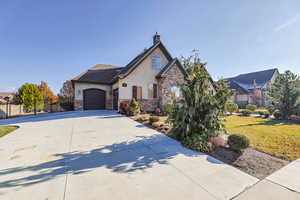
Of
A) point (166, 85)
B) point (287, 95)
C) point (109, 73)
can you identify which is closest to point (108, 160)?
point (166, 85)

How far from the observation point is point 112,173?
286cm

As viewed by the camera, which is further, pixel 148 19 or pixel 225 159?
pixel 148 19

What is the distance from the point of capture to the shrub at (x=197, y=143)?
14.3 ft

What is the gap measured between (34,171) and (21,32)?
12410 mm

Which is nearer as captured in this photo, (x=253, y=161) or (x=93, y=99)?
(x=253, y=161)

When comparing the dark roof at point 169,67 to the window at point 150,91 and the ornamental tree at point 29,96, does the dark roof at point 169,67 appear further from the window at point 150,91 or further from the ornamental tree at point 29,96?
the ornamental tree at point 29,96

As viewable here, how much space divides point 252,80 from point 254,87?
927 centimetres

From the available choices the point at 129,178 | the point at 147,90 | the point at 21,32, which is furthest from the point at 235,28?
the point at 21,32

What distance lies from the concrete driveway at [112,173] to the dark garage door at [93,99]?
10073mm

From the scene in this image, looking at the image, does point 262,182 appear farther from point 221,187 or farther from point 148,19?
point 148,19

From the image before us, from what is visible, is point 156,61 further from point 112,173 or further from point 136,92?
point 112,173

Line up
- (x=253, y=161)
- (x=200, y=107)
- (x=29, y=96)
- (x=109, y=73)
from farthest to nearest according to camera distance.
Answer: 1. (x=109, y=73)
2. (x=29, y=96)
3. (x=200, y=107)
4. (x=253, y=161)

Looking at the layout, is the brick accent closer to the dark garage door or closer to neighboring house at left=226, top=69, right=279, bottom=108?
the dark garage door

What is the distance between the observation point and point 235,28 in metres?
10.0
